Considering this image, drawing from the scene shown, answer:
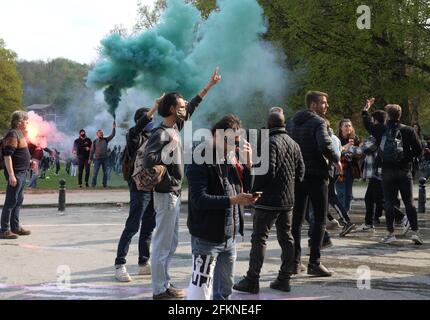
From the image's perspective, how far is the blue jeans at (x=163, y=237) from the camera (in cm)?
543

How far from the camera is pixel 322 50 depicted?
952 inches

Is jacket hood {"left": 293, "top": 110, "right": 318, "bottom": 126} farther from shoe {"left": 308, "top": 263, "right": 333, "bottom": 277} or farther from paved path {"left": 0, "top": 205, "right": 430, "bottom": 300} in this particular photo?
paved path {"left": 0, "top": 205, "right": 430, "bottom": 300}

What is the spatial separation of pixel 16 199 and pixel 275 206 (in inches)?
196

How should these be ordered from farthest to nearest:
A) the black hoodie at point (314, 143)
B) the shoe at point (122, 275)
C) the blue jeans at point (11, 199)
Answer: the blue jeans at point (11, 199)
the black hoodie at point (314, 143)
the shoe at point (122, 275)

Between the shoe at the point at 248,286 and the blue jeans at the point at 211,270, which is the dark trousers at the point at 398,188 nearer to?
the shoe at the point at 248,286

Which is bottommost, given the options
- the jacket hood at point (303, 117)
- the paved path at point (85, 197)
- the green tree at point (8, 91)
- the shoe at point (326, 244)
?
the shoe at point (326, 244)

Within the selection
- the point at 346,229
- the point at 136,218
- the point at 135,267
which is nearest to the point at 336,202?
the point at 346,229

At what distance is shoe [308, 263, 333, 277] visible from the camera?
674 cm

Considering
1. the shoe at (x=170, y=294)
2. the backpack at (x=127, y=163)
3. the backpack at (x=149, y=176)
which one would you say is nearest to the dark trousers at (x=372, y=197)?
the backpack at (x=127, y=163)

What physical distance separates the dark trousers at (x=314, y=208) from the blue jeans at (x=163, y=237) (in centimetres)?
183

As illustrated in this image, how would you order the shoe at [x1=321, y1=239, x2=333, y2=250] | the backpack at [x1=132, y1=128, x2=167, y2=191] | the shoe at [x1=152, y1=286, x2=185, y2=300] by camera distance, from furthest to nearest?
the shoe at [x1=321, y1=239, x2=333, y2=250] < the shoe at [x1=152, y1=286, x2=185, y2=300] < the backpack at [x1=132, y1=128, x2=167, y2=191]

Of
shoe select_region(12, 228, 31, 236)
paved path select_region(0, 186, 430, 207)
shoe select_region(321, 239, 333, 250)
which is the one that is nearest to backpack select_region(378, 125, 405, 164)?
shoe select_region(321, 239, 333, 250)
